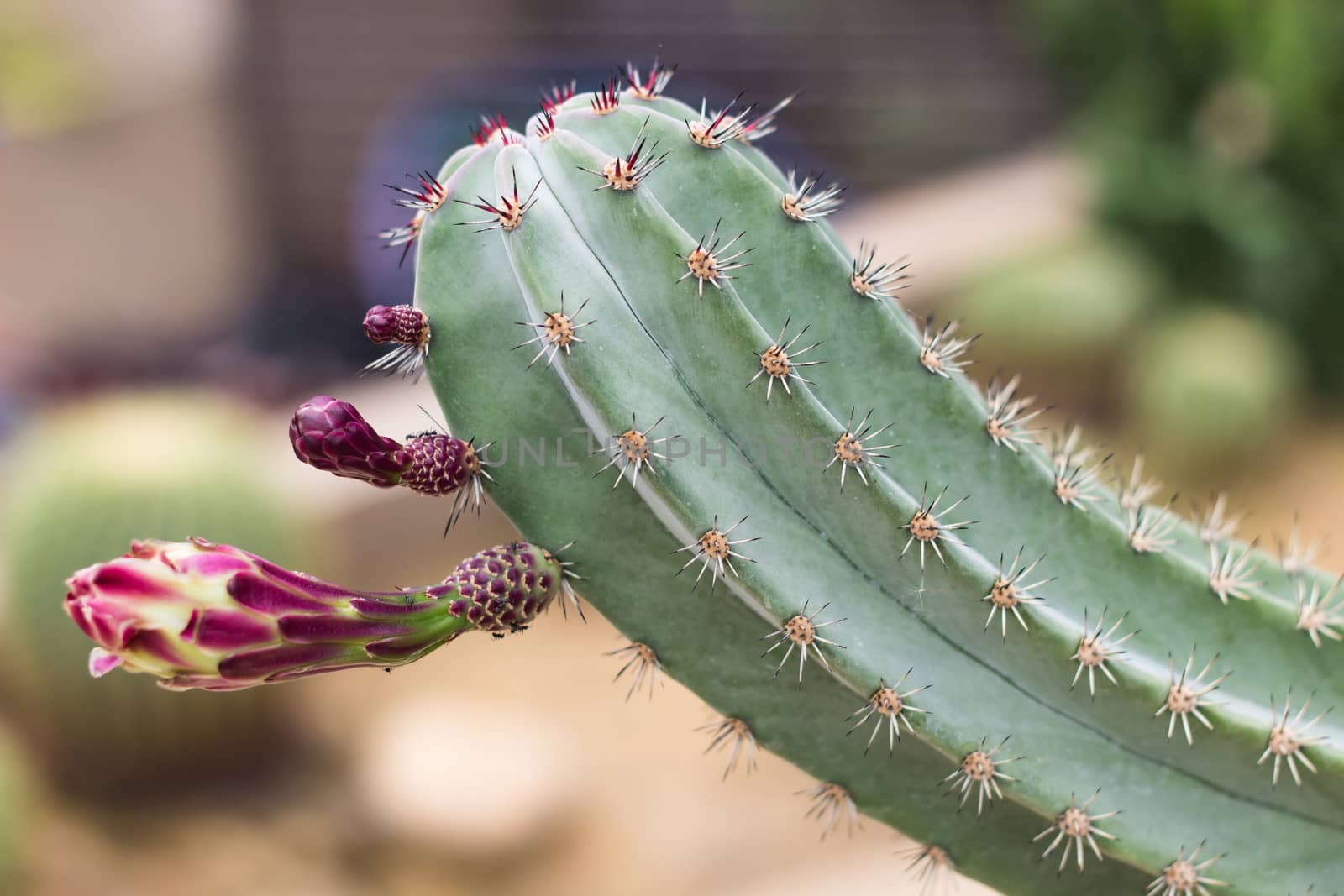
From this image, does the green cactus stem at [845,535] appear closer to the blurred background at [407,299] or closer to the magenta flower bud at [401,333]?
the magenta flower bud at [401,333]

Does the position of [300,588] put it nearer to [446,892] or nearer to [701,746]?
[446,892]

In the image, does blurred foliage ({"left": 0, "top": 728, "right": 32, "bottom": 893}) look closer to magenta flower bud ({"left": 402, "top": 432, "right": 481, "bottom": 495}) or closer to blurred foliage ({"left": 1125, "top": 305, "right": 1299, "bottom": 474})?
magenta flower bud ({"left": 402, "top": 432, "right": 481, "bottom": 495})

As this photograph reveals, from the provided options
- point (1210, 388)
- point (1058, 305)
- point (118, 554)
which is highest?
point (1058, 305)

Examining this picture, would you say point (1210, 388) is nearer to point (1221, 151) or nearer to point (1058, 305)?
point (1058, 305)

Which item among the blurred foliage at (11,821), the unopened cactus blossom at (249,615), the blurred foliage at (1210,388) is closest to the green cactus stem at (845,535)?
the unopened cactus blossom at (249,615)

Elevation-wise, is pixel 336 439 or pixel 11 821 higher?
pixel 336 439

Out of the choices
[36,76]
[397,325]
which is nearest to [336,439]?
[397,325]

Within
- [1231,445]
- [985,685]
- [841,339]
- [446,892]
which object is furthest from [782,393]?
[1231,445]
